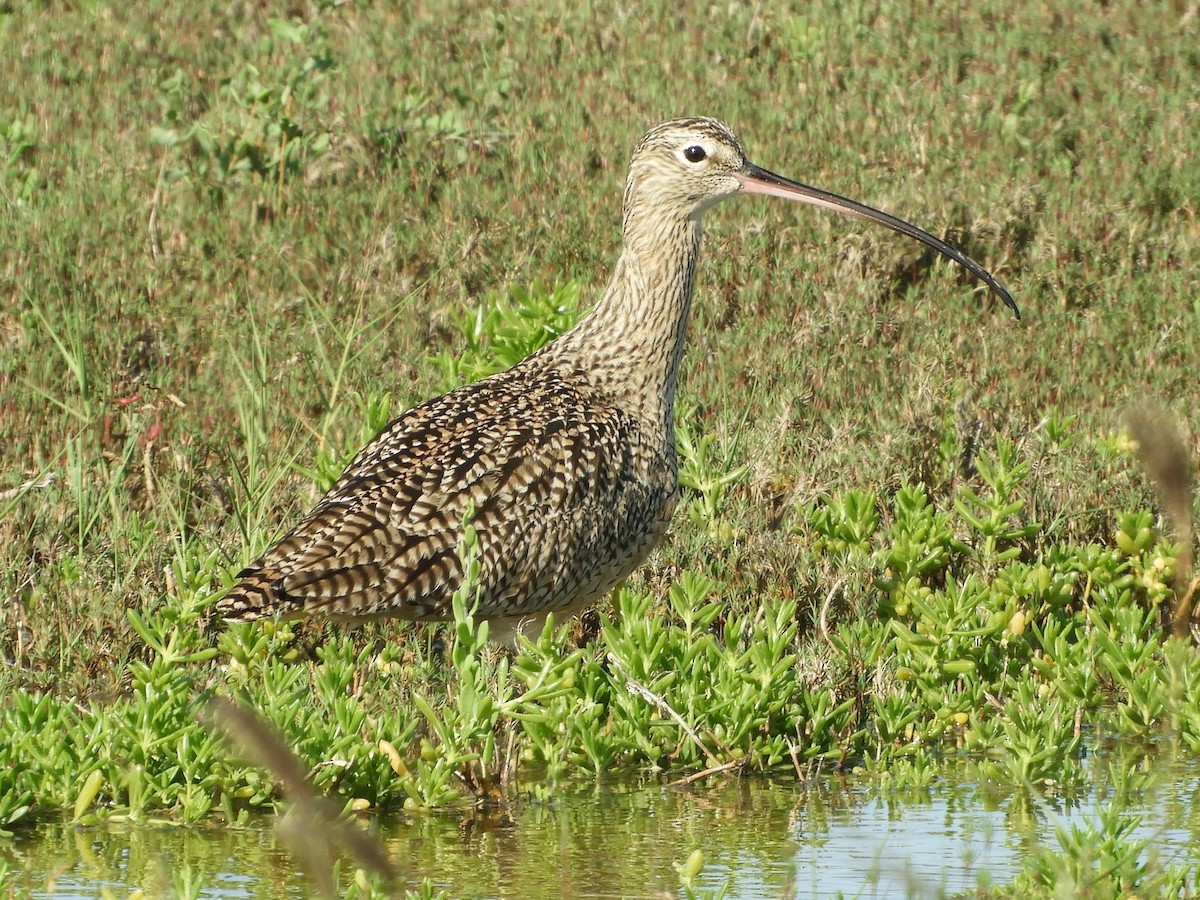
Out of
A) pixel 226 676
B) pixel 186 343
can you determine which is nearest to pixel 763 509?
pixel 226 676

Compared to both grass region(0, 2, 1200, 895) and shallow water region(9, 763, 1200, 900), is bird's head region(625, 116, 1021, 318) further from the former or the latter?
shallow water region(9, 763, 1200, 900)

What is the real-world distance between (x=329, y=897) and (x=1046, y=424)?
5.97 m

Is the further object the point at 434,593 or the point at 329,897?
the point at 434,593

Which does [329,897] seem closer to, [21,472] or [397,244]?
[21,472]

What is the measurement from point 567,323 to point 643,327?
77cm

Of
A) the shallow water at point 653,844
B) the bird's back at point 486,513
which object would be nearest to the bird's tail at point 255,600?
the bird's back at point 486,513

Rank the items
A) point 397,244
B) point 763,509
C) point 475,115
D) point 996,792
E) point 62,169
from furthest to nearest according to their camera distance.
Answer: point 475,115 < point 62,169 < point 397,244 < point 763,509 < point 996,792

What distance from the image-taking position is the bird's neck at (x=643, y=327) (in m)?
6.30

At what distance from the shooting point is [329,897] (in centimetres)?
182

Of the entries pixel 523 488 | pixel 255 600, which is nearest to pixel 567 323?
pixel 523 488

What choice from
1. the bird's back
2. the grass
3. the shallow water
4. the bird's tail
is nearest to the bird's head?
the grass

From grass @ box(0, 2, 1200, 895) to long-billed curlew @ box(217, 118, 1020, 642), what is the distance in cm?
23

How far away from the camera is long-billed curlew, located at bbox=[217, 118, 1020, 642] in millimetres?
5473

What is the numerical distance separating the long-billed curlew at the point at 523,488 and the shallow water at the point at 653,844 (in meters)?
0.73
